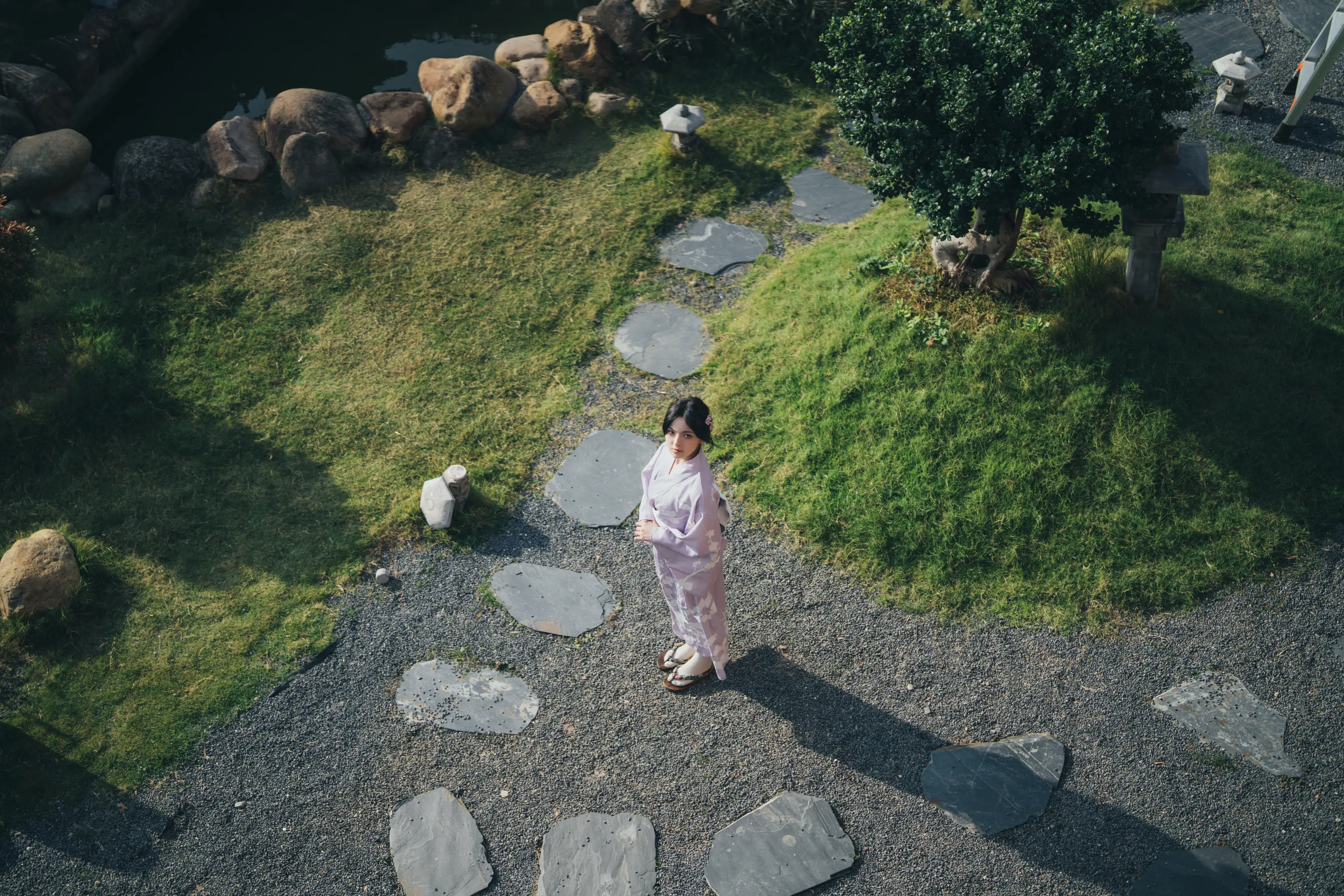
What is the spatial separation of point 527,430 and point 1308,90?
7724 mm

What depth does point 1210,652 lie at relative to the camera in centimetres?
571

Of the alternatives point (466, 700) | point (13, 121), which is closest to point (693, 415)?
point (466, 700)

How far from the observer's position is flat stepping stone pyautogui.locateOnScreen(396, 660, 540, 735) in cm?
561

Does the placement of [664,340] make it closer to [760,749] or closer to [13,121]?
[760,749]

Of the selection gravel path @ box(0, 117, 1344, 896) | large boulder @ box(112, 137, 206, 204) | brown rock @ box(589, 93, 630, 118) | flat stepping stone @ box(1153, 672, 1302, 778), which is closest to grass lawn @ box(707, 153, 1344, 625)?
gravel path @ box(0, 117, 1344, 896)

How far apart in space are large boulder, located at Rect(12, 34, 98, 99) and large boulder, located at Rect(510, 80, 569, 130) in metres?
4.89

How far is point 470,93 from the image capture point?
9.38m

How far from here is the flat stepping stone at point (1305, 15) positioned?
9.91 meters

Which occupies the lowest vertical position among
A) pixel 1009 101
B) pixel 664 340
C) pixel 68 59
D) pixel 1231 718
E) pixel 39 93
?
pixel 1231 718

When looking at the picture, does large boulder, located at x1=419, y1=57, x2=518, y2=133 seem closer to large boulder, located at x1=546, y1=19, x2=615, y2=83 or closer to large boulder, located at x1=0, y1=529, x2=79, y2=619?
large boulder, located at x1=546, y1=19, x2=615, y2=83

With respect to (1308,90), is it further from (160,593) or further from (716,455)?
(160,593)

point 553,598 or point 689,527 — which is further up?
point 689,527

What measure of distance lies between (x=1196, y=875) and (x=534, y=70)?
30.3 ft

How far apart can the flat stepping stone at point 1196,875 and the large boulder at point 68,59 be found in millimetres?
12033
